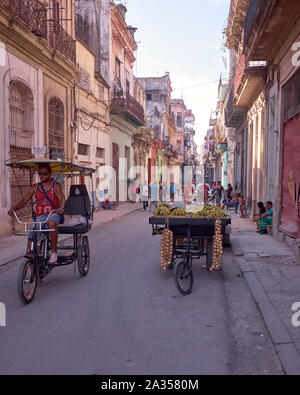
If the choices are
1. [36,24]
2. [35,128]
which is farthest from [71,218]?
[36,24]

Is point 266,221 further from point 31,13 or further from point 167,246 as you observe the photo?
point 31,13

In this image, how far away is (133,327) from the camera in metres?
4.43

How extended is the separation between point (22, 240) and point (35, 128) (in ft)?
14.4

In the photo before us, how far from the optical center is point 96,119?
20.9 m

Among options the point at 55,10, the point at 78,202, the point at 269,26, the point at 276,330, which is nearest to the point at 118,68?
the point at 55,10

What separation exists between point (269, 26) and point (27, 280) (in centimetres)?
836

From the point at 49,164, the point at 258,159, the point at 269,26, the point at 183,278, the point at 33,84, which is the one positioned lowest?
the point at 183,278

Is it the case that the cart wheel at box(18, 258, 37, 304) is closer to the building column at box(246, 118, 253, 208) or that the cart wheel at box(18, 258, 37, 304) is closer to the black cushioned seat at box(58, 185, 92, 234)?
the black cushioned seat at box(58, 185, 92, 234)

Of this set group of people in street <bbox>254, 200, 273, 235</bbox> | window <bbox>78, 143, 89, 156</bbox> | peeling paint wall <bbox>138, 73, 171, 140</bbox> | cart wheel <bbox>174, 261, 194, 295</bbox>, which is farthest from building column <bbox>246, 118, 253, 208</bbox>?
peeling paint wall <bbox>138, 73, 171, 140</bbox>

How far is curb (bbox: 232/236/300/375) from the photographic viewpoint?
11.4ft

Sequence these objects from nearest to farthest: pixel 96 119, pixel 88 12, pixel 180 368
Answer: pixel 180 368 → pixel 96 119 → pixel 88 12

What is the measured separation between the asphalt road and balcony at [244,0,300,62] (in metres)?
5.93

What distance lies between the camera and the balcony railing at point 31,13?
1104cm

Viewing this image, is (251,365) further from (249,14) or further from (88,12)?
(88,12)
